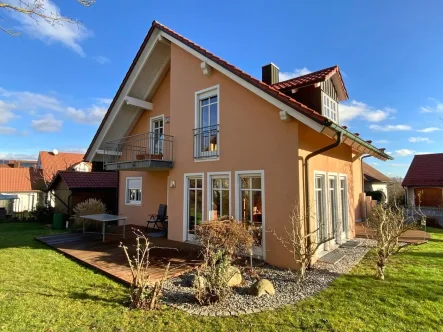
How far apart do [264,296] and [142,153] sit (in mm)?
10386

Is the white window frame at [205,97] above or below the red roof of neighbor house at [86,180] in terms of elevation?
above

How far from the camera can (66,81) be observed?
17609mm

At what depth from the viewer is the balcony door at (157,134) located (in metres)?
13.7

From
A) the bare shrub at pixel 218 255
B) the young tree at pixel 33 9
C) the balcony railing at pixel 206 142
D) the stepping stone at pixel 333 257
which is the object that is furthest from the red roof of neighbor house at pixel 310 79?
the young tree at pixel 33 9

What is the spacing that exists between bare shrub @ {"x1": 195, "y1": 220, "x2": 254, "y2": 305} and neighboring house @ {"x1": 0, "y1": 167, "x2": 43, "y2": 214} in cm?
2910

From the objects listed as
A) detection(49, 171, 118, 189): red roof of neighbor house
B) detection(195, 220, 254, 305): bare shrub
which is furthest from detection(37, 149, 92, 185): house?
detection(195, 220, 254, 305): bare shrub

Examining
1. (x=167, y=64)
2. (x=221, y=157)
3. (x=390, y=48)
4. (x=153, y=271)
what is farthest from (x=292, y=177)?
(x=390, y=48)

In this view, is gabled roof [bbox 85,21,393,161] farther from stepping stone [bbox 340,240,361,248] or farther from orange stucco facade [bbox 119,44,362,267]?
stepping stone [bbox 340,240,361,248]

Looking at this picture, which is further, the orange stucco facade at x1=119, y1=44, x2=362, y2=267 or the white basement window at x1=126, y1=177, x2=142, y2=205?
the white basement window at x1=126, y1=177, x2=142, y2=205

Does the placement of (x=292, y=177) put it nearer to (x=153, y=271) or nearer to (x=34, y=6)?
(x=153, y=271)

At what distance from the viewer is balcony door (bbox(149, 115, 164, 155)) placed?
539 inches

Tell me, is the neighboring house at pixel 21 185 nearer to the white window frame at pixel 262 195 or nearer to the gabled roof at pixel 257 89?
the gabled roof at pixel 257 89

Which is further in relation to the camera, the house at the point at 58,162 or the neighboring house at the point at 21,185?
the house at the point at 58,162

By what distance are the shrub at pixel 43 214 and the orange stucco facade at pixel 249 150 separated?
14073mm
